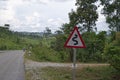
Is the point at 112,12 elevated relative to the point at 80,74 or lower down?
elevated

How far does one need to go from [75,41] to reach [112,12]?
10.9 metres

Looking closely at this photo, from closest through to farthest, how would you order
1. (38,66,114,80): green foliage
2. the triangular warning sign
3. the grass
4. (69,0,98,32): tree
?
the triangular warning sign, the grass, (38,66,114,80): green foliage, (69,0,98,32): tree

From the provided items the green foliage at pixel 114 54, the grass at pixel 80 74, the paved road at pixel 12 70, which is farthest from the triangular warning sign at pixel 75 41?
the paved road at pixel 12 70

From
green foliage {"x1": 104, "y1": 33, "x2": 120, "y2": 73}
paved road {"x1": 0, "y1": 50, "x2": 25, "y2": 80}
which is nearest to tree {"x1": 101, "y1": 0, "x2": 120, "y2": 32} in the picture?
green foliage {"x1": 104, "y1": 33, "x2": 120, "y2": 73}

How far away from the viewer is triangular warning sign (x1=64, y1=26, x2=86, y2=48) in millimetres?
13742

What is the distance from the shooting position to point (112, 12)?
24.1m

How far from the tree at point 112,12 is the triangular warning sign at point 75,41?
33.9ft

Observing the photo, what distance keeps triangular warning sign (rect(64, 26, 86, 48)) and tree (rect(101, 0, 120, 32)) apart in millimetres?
10319

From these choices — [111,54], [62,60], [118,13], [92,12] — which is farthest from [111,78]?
[62,60]

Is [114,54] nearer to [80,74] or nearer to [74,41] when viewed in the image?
[80,74]

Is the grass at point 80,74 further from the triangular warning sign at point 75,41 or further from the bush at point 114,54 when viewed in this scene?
the triangular warning sign at point 75,41

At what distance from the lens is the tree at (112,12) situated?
23.5m

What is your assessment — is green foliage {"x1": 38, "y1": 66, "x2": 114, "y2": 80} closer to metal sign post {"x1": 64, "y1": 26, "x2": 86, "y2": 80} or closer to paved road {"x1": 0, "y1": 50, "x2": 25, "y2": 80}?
paved road {"x1": 0, "y1": 50, "x2": 25, "y2": 80}

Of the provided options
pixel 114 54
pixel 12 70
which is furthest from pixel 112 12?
pixel 12 70
